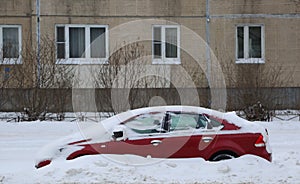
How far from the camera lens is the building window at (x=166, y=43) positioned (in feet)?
73.0

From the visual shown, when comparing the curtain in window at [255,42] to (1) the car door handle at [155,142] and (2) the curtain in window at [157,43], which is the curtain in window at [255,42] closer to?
(2) the curtain in window at [157,43]

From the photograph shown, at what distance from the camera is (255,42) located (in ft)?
75.3

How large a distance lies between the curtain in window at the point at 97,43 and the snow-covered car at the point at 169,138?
41.3 feet

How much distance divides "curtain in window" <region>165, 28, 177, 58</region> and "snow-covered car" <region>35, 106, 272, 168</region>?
42.5 ft

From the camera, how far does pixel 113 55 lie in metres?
20.2

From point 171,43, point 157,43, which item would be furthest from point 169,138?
point 171,43

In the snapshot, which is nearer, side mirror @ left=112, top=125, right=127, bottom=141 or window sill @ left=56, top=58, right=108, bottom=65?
side mirror @ left=112, top=125, right=127, bottom=141

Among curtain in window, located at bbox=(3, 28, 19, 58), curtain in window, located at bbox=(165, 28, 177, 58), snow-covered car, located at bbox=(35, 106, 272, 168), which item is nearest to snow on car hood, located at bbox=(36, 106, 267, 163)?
snow-covered car, located at bbox=(35, 106, 272, 168)

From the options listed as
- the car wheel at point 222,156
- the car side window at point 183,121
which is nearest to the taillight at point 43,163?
the car side window at point 183,121

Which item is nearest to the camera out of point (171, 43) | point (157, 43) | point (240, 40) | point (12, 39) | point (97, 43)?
point (12, 39)

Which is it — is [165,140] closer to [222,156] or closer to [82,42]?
[222,156]

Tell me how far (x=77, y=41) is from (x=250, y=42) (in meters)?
7.86

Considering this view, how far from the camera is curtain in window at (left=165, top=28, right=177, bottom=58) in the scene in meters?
22.5

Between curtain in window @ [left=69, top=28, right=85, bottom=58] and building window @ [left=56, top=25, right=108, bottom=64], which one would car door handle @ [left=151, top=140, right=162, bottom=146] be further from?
curtain in window @ [left=69, top=28, right=85, bottom=58]
